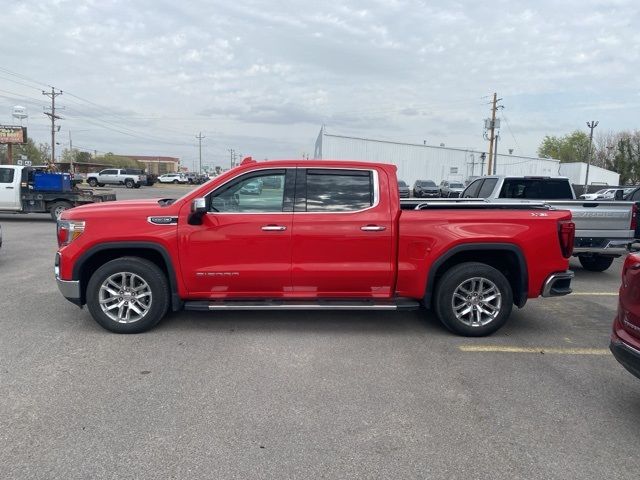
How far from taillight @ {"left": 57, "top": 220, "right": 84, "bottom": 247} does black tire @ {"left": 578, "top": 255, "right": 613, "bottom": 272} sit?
8.70m

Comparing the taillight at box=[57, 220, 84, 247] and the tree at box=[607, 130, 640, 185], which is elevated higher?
the tree at box=[607, 130, 640, 185]

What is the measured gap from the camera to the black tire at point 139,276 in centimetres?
541

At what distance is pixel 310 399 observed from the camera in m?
3.99

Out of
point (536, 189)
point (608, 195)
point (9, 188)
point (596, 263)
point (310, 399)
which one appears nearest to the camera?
point (310, 399)

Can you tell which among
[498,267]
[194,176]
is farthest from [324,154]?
[498,267]

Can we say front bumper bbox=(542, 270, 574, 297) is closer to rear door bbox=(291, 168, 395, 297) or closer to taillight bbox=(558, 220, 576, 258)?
taillight bbox=(558, 220, 576, 258)

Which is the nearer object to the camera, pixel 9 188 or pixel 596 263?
pixel 596 263

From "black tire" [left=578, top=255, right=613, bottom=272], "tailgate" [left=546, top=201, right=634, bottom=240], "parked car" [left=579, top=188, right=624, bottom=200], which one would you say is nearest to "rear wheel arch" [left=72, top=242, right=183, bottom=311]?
"tailgate" [left=546, top=201, right=634, bottom=240]

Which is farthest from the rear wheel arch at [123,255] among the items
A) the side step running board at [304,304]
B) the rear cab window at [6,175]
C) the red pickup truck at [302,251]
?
the rear cab window at [6,175]

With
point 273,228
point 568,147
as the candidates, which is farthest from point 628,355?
point 568,147

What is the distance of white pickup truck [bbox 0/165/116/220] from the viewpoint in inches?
664

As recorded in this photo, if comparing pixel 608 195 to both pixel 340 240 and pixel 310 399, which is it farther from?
pixel 310 399

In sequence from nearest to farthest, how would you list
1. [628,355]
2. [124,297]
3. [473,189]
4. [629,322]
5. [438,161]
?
[628,355]
[629,322]
[124,297]
[473,189]
[438,161]

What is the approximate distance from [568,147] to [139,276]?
106m
